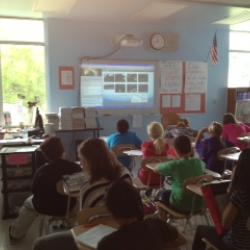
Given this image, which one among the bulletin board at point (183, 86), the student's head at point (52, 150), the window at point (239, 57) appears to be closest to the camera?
the student's head at point (52, 150)

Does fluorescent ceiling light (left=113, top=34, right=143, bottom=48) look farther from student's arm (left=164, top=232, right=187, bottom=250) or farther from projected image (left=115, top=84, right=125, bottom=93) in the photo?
student's arm (left=164, top=232, right=187, bottom=250)

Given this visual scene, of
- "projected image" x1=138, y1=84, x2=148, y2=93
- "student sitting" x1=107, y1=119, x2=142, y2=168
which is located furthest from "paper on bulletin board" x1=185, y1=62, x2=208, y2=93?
A: "student sitting" x1=107, y1=119, x2=142, y2=168

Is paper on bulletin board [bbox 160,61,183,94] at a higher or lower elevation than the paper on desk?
higher

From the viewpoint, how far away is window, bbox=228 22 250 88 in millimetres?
7340

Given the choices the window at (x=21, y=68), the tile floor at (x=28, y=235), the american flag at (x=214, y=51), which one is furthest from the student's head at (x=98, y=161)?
the american flag at (x=214, y=51)

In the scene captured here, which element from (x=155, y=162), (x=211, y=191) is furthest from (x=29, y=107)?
(x=211, y=191)

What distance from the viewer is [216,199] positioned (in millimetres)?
2031

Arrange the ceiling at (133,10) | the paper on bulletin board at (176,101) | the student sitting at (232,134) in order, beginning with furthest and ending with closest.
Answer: the paper on bulletin board at (176,101) → the ceiling at (133,10) → the student sitting at (232,134)

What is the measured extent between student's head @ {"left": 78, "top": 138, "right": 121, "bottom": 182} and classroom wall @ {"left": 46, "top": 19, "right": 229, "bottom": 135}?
159 inches

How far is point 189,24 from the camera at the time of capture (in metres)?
6.77

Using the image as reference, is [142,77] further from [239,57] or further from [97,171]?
[97,171]

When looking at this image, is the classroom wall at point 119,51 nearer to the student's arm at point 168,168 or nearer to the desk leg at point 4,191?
the desk leg at point 4,191

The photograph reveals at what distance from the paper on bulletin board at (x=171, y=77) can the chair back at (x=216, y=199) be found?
484cm

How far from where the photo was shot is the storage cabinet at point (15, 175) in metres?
3.68
